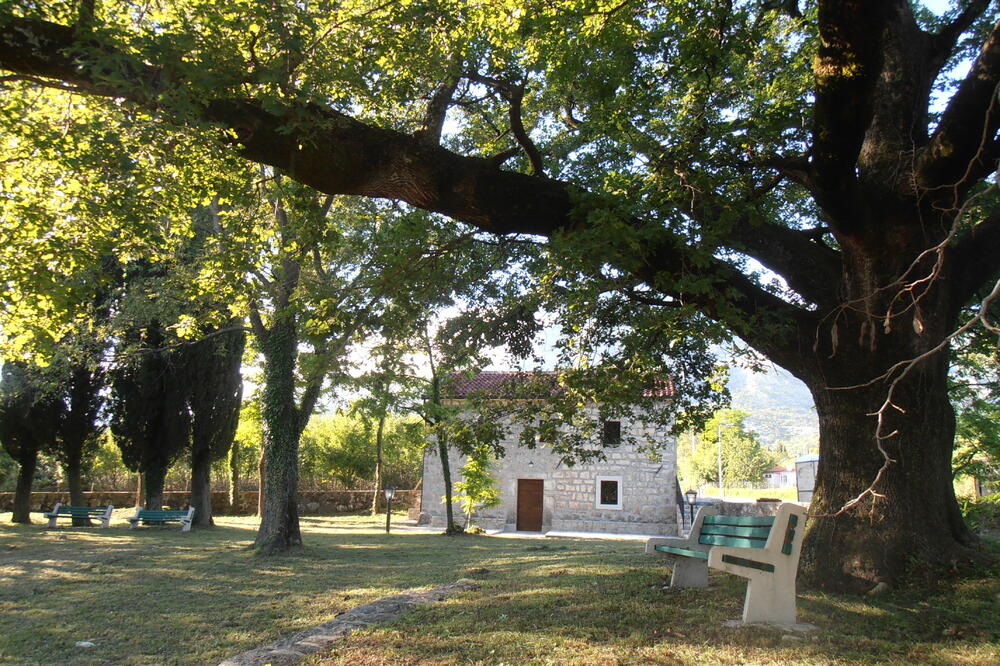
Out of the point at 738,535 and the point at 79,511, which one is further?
the point at 79,511

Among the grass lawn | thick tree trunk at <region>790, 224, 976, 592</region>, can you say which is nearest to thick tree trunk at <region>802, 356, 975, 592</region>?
thick tree trunk at <region>790, 224, 976, 592</region>

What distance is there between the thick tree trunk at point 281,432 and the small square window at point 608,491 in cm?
1275

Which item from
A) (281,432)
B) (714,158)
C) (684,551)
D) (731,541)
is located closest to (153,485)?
(281,432)

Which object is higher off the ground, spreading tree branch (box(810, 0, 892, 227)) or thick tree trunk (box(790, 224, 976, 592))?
spreading tree branch (box(810, 0, 892, 227))

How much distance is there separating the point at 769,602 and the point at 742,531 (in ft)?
2.88

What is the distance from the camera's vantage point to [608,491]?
2403cm

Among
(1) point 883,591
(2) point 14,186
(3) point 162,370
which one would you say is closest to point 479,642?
(1) point 883,591

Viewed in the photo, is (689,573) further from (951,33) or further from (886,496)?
(951,33)

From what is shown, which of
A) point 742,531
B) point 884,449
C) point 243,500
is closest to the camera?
point 742,531

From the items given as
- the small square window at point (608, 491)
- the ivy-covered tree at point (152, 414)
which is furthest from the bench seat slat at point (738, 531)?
the ivy-covered tree at point (152, 414)

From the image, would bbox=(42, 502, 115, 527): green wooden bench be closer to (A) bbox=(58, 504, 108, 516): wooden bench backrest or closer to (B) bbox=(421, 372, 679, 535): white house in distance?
(A) bbox=(58, 504, 108, 516): wooden bench backrest

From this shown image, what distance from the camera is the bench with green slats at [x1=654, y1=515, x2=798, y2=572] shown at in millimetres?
4926

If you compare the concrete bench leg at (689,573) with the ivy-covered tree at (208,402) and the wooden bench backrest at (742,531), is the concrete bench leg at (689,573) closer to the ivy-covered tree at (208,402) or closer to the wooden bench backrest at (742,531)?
the wooden bench backrest at (742,531)

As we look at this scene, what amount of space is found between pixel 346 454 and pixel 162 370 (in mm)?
16327
